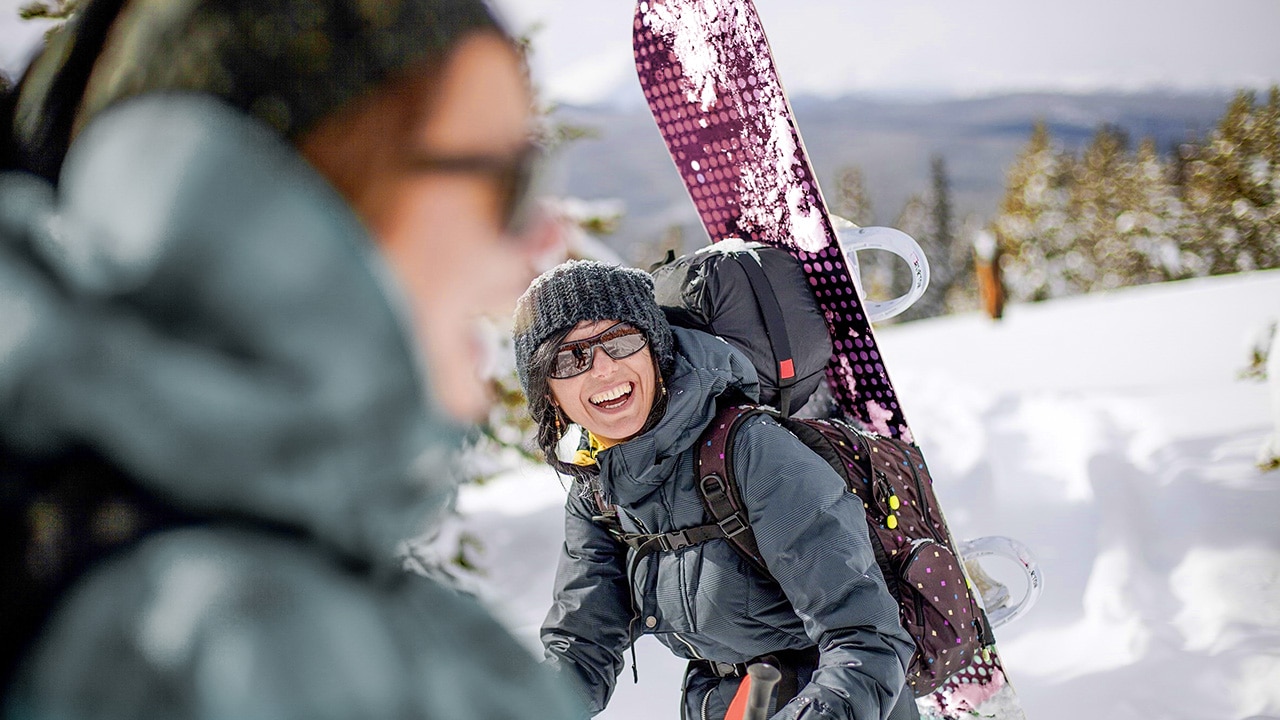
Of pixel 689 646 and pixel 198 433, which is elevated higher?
pixel 198 433

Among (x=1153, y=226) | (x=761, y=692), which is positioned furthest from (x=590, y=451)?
(x=1153, y=226)

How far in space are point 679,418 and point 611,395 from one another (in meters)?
0.18

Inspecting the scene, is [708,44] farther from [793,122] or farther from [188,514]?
[188,514]

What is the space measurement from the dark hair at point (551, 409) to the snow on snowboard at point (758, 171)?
849mm

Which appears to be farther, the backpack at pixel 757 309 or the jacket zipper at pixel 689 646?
the backpack at pixel 757 309

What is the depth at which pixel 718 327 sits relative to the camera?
2535 millimetres

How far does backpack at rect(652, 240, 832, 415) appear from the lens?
254 cm

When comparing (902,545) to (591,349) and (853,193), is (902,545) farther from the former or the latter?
(853,193)

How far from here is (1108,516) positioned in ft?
19.8

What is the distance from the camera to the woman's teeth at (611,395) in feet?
7.23

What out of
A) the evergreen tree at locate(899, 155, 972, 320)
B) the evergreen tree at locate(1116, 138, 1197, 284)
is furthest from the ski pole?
the evergreen tree at locate(899, 155, 972, 320)

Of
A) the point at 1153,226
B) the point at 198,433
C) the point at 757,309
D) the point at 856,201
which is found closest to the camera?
the point at 198,433

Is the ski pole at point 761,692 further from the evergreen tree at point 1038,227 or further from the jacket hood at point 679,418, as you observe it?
the evergreen tree at point 1038,227

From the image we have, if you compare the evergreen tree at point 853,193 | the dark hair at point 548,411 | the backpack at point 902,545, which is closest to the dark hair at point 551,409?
the dark hair at point 548,411
